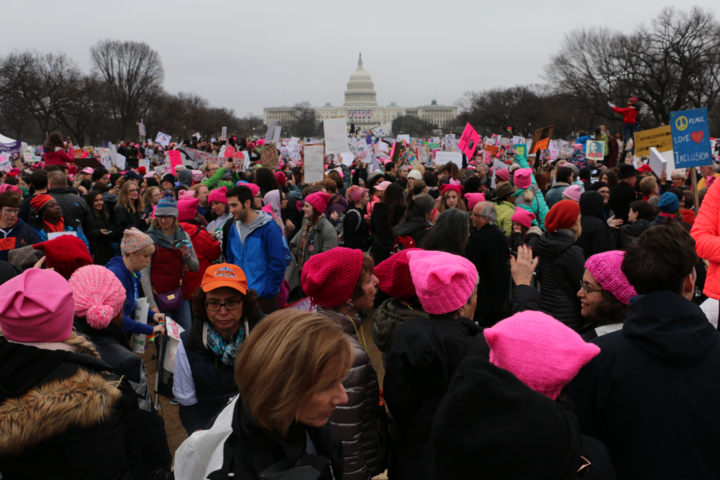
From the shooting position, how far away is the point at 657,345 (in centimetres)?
168

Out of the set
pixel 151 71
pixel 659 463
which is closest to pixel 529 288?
pixel 659 463

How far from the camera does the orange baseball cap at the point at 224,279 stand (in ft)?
8.18

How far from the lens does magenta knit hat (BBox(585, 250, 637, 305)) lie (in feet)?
7.79

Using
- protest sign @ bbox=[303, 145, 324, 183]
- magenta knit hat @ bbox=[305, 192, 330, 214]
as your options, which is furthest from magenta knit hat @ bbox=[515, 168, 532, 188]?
protest sign @ bbox=[303, 145, 324, 183]

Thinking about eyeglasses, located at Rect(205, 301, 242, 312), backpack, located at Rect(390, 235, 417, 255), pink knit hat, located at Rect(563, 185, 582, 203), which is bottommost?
backpack, located at Rect(390, 235, 417, 255)

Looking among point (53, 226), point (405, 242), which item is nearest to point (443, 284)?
point (405, 242)

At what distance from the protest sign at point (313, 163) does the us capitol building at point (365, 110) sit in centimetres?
12425

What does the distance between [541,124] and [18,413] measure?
184 feet

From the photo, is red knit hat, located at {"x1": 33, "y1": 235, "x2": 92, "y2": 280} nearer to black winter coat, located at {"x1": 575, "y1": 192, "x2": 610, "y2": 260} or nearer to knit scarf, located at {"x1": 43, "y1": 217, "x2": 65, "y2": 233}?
knit scarf, located at {"x1": 43, "y1": 217, "x2": 65, "y2": 233}

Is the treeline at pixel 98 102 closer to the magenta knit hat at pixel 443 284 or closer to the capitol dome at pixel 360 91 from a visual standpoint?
the magenta knit hat at pixel 443 284

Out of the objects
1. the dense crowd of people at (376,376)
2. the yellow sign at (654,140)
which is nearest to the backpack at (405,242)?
the dense crowd of people at (376,376)

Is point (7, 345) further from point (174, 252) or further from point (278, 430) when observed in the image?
point (174, 252)

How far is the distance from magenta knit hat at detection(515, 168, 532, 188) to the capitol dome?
14153 centimetres

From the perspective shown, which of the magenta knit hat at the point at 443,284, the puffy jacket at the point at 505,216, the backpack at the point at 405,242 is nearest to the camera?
the magenta knit hat at the point at 443,284
